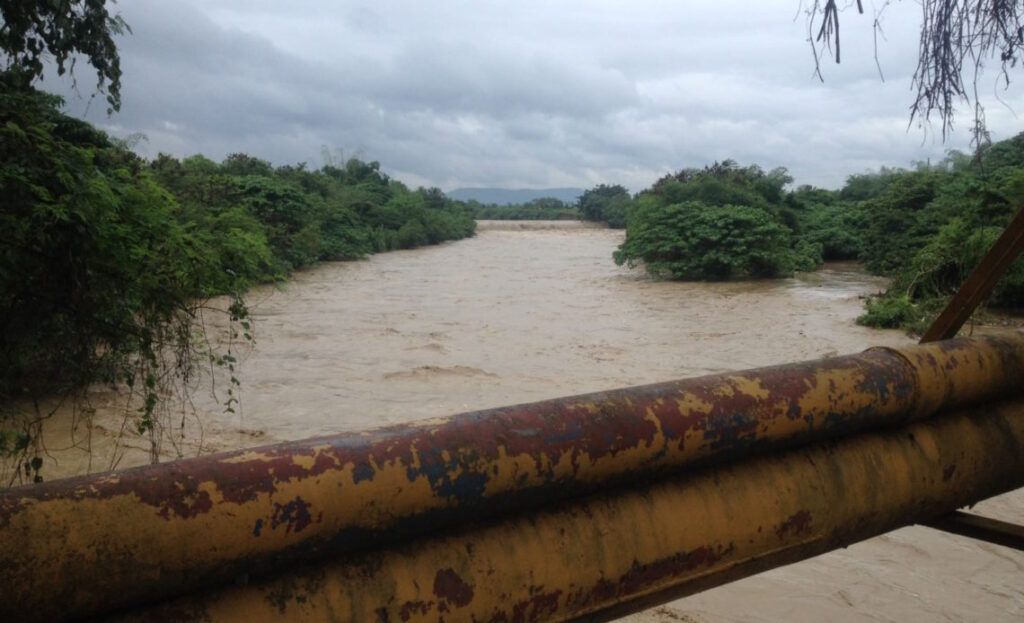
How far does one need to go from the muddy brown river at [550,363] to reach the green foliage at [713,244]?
2.18 feet

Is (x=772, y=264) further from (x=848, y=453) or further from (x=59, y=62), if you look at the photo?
(x=848, y=453)

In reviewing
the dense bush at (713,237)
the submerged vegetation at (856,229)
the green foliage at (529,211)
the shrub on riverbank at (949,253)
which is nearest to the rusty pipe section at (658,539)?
the shrub on riverbank at (949,253)

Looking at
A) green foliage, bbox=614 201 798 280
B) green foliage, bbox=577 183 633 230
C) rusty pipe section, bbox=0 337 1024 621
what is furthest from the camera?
green foliage, bbox=577 183 633 230

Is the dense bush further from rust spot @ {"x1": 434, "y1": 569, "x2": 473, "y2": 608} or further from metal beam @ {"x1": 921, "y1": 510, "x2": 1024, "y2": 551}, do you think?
rust spot @ {"x1": 434, "y1": 569, "x2": 473, "y2": 608}

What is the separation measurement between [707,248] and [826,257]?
18.2 feet

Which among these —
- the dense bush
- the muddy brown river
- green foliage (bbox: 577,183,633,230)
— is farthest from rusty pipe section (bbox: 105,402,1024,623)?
green foliage (bbox: 577,183,633,230)

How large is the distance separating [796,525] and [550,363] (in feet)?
28.6

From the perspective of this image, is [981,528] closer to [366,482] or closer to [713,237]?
[366,482]

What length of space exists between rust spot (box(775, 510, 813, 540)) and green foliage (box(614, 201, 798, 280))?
17666 mm

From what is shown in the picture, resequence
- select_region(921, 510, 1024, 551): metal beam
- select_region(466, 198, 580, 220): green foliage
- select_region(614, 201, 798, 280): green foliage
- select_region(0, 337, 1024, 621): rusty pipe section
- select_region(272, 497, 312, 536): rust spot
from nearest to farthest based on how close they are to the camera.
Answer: select_region(0, 337, 1024, 621): rusty pipe section → select_region(272, 497, 312, 536): rust spot → select_region(921, 510, 1024, 551): metal beam → select_region(614, 201, 798, 280): green foliage → select_region(466, 198, 580, 220): green foliage

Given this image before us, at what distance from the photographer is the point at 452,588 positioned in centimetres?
126

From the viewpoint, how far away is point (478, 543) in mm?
1306

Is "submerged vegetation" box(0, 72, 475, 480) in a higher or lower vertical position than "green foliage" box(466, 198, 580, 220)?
lower

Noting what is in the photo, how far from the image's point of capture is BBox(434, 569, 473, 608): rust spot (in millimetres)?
1255
